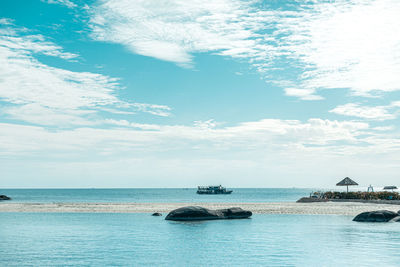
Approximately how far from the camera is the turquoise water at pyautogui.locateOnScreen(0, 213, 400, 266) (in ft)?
74.5

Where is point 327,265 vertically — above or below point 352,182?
below

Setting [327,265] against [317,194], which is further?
[317,194]

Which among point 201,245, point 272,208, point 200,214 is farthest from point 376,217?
point 272,208

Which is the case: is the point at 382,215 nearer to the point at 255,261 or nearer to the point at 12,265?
the point at 255,261

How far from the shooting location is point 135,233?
116 ft

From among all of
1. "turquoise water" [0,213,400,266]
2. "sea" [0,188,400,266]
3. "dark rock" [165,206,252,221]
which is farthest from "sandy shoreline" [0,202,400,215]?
"turquoise water" [0,213,400,266]

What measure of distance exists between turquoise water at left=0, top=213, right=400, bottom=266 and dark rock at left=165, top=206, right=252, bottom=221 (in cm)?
658

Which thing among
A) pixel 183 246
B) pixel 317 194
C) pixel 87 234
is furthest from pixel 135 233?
pixel 317 194

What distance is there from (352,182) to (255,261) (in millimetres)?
66401

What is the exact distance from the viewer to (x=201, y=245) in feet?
92.7

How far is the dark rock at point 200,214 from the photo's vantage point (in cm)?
4738

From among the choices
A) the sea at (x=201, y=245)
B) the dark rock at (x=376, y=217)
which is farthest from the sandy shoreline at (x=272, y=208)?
the sea at (x=201, y=245)

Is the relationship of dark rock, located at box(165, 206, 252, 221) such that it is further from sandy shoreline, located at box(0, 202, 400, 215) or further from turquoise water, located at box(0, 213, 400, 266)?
sandy shoreline, located at box(0, 202, 400, 215)

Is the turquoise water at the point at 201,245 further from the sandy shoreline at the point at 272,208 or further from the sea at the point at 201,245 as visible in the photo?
the sandy shoreline at the point at 272,208
